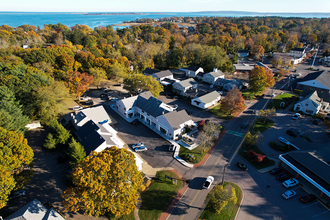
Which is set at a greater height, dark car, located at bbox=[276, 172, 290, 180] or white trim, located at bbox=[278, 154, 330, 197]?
white trim, located at bbox=[278, 154, 330, 197]

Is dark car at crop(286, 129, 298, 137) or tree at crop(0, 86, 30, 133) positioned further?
dark car at crop(286, 129, 298, 137)

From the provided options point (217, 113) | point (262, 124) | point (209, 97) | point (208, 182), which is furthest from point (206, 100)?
point (208, 182)

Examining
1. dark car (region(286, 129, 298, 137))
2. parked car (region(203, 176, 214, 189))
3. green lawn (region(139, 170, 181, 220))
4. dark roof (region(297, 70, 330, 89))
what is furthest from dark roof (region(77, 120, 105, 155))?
dark roof (region(297, 70, 330, 89))

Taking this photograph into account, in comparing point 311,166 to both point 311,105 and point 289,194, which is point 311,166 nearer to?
point 289,194

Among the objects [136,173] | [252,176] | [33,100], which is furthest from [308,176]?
[33,100]

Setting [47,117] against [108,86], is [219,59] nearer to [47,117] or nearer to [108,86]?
[108,86]

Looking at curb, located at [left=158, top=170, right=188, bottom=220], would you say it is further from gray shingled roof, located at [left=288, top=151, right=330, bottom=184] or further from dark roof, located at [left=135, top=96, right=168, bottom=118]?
gray shingled roof, located at [left=288, top=151, right=330, bottom=184]
